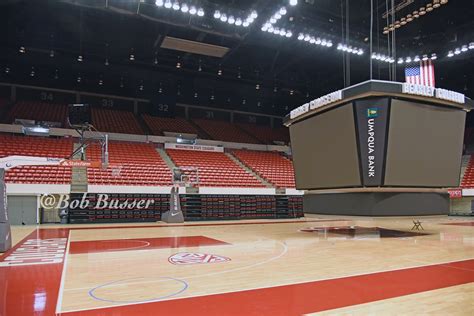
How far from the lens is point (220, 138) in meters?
21.0

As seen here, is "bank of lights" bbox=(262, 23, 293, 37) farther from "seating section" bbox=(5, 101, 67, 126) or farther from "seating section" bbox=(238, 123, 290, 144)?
"seating section" bbox=(5, 101, 67, 126)

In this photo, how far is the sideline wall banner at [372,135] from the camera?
18.5ft

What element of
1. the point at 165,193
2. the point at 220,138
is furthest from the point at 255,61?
the point at 165,193

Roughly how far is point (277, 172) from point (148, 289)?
15.1 metres

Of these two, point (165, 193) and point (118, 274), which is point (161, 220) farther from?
point (118, 274)

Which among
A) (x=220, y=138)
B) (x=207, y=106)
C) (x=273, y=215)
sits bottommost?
(x=273, y=215)

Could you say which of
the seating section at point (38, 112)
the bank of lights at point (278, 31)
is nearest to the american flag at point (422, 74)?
the bank of lights at point (278, 31)

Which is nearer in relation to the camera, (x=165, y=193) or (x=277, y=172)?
(x=165, y=193)

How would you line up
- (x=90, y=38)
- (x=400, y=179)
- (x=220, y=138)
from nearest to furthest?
(x=400, y=179) < (x=90, y=38) < (x=220, y=138)

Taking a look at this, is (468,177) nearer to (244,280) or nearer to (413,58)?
(413,58)

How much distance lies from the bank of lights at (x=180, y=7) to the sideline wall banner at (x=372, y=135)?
7.21 meters

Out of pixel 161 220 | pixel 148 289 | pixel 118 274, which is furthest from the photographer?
pixel 161 220

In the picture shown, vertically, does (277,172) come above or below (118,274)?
above

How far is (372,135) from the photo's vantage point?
5.69m
